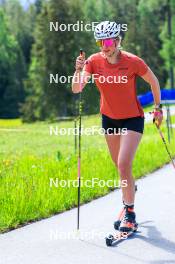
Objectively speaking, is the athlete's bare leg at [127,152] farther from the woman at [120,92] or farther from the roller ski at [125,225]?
the roller ski at [125,225]

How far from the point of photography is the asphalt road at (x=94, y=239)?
6152 mm

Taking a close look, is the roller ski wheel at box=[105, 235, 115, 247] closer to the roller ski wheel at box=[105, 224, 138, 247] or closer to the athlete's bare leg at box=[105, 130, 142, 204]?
the roller ski wheel at box=[105, 224, 138, 247]

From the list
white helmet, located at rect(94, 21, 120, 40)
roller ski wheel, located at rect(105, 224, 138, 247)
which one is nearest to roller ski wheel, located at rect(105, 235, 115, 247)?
roller ski wheel, located at rect(105, 224, 138, 247)

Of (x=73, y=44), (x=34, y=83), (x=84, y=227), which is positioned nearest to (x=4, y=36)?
(x=34, y=83)

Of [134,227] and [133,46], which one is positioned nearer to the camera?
[134,227]

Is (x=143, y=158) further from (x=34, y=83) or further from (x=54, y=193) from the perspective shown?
(x=34, y=83)

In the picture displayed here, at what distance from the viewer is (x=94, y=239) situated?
697 centimetres

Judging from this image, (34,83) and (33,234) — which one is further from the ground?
(33,234)

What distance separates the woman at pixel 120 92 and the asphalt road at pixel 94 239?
1.32 feet

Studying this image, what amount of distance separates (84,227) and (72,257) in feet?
4.70

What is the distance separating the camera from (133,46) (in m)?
78.5

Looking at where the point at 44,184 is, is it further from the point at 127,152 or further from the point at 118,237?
the point at 118,237

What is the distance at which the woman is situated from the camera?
7.09 metres

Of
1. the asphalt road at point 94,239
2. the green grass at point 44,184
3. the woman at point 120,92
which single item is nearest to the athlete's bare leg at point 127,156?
the woman at point 120,92
